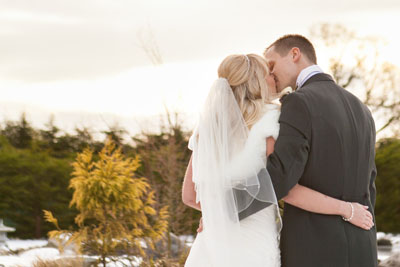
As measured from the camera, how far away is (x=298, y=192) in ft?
Result: 9.78

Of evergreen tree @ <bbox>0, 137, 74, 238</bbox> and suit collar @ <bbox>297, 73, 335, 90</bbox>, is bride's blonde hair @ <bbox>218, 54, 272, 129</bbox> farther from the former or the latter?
evergreen tree @ <bbox>0, 137, 74, 238</bbox>

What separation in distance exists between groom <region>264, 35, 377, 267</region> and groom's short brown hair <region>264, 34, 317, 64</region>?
0.25 meters

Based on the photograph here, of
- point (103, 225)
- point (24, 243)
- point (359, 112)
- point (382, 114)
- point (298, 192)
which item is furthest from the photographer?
point (382, 114)

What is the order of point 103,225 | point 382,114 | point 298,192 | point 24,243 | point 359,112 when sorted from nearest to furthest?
point 298,192 → point 359,112 → point 103,225 → point 24,243 → point 382,114

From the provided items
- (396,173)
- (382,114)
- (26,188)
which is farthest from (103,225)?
(382,114)

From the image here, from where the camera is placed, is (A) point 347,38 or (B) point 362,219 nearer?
(B) point 362,219

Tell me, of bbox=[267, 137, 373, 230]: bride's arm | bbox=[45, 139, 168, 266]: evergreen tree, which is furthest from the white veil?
bbox=[45, 139, 168, 266]: evergreen tree

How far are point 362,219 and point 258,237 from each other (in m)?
0.56

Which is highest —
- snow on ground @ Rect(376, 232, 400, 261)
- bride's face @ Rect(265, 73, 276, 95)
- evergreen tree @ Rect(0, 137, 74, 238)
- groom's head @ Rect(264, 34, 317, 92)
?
groom's head @ Rect(264, 34, 317, 92)

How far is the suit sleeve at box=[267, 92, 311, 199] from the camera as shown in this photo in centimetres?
289

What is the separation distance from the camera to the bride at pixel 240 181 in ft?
9.84

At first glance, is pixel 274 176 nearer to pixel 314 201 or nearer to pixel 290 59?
pixel 314 201

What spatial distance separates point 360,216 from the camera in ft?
10.2

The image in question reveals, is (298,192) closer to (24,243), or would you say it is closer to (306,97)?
(306,97)
